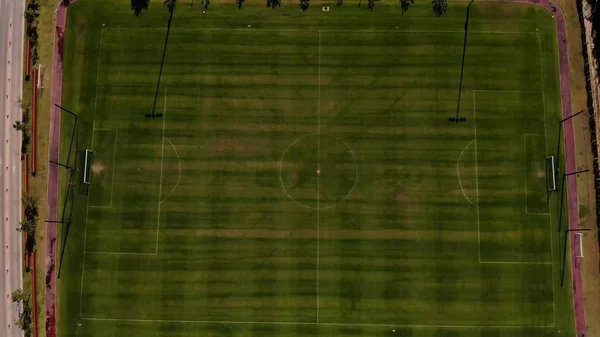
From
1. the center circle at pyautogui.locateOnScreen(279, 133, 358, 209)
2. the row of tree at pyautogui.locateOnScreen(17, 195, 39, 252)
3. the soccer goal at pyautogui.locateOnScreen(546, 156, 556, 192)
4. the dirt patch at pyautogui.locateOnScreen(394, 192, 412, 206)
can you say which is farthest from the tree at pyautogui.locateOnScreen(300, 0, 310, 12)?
the row of tree at pyautogui.locateOnScreen(17, 195, 39, 252)

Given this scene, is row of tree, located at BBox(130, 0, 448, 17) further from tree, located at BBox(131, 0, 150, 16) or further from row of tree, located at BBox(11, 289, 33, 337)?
row of tree, located at BBox(11, 289, 33, 337)

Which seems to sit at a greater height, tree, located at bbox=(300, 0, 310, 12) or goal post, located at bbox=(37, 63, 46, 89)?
tree, located at bbox=(300, 0, 310, 12)

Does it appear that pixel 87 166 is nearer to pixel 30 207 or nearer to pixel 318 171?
pixel 30 207

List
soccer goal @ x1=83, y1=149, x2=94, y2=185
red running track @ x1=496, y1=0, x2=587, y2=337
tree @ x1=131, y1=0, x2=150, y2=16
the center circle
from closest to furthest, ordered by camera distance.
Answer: red running track @ x1=496, y1=0, x2=587, y2=337
the center circle
soccer goal @ x1=83, y1=149, x2=94, y2=185
tree @ x1=131, y1=0, x2=150, y2=16

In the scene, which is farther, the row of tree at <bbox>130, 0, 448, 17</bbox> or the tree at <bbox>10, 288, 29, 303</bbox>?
the row of tree at <bbox>130, 0, 448, 17</bbox>

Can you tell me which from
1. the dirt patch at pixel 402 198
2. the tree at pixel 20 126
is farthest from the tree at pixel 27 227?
the dirt patch at pixel 402 198

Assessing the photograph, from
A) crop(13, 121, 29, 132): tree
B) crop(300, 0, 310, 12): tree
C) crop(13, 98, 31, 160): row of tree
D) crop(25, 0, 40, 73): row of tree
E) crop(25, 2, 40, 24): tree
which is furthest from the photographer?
crop(300, 0, 310, 12): tree

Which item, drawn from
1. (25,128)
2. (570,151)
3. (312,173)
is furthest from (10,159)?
(570,151)
